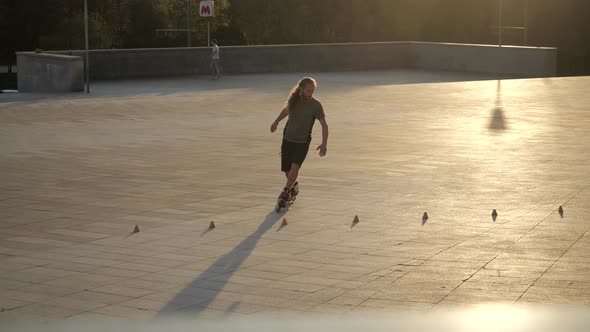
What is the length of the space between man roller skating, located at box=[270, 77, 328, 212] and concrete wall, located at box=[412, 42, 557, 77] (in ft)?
86.4

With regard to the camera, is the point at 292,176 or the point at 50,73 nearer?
the point at 292,176

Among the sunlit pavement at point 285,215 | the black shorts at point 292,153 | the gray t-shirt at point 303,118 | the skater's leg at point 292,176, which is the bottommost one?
the sunlit pavement at point 285,215

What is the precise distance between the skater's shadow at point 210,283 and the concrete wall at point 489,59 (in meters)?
28.6

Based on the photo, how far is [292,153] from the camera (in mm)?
12617

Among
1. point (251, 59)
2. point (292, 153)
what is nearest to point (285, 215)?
point (292, 153)

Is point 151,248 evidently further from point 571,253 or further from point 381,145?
point 381,145

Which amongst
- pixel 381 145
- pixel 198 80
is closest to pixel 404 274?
pixel 381 145

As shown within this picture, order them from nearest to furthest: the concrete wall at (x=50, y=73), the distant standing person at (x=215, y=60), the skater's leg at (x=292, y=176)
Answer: the skater's leg at (x=292, y=176), the concrete wall at (x=50, y=73), the distant standing person at (x=215, y=60)

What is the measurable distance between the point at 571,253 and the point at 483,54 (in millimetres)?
30530

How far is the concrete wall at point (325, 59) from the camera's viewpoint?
3503 centimetres

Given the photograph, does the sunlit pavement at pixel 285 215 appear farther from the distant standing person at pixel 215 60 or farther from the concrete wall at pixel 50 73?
the distant standing person at pixel 215 60

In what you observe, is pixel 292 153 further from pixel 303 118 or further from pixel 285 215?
pixel 285 215

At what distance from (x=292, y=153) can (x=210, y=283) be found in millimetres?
4328

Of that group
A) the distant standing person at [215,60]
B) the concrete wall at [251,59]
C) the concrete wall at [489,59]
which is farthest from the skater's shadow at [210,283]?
the concrete wall at [489,59]
